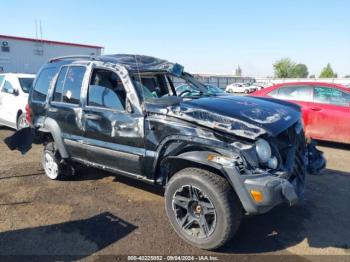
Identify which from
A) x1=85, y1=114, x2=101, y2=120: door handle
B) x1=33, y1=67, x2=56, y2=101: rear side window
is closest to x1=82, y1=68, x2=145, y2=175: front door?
x1=85, y1=114, x2=101, y2=120: door handle

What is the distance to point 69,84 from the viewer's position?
5055 mm

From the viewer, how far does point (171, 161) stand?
3855 millimetres

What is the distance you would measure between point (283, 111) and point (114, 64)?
2187 millimetres

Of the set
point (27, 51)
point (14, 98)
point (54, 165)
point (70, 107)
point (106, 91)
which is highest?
point (27, 51)

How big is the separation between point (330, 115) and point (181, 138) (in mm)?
5292

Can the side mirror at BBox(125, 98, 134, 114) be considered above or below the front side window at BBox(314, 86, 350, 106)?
above

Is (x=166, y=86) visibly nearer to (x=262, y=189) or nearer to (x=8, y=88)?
(x=262, y=189)

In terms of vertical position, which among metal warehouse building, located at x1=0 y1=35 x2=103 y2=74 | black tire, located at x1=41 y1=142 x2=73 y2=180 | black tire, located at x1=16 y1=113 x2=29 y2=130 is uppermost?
metal warehouse building, located at x1=0 y1=35 x2=103 y2=74

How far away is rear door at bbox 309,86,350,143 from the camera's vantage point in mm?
7512

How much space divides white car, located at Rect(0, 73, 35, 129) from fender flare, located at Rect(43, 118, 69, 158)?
3.67 m

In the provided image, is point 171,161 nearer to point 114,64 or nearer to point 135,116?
point 135,116

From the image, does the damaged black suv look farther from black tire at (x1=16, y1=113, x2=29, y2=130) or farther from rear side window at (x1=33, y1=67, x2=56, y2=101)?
black tire at (x1=16, y1=113, x2=29, y2=130)

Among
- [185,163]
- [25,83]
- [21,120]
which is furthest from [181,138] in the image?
[25,83]

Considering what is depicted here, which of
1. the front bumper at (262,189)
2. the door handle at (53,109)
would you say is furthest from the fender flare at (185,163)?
the door handle at (53,109)
